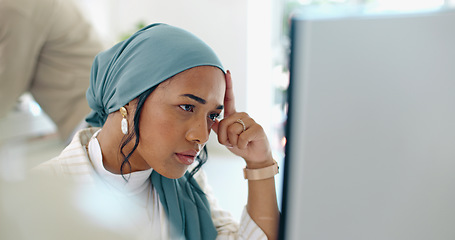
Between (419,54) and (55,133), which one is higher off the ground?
Answer: (419,54)

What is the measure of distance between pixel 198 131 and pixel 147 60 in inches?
4.9

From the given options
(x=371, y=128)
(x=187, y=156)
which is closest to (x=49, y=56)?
(x=187, y=156)

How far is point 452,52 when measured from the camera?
25 cm

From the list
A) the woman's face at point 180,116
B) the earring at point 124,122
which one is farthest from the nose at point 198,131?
the earring at point 124,122

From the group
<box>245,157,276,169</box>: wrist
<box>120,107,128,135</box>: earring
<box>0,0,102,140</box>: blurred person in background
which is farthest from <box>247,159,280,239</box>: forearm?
<box>0,0,102,140</box>: blurred person in background

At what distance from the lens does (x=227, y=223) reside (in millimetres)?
678

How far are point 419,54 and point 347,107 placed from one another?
0.06 meters

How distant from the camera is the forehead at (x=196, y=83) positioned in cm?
52

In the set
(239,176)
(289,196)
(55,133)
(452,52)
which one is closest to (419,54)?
(452,52)

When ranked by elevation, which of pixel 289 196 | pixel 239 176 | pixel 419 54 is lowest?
pixel 239 176

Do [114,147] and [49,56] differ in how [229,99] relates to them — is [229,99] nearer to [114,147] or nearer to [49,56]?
[114,147]

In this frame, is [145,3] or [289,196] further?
[145,3]

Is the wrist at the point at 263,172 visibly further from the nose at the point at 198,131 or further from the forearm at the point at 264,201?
the nose at the point at 198,131

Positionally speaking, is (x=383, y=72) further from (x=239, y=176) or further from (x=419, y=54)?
(x=239, y=176)
